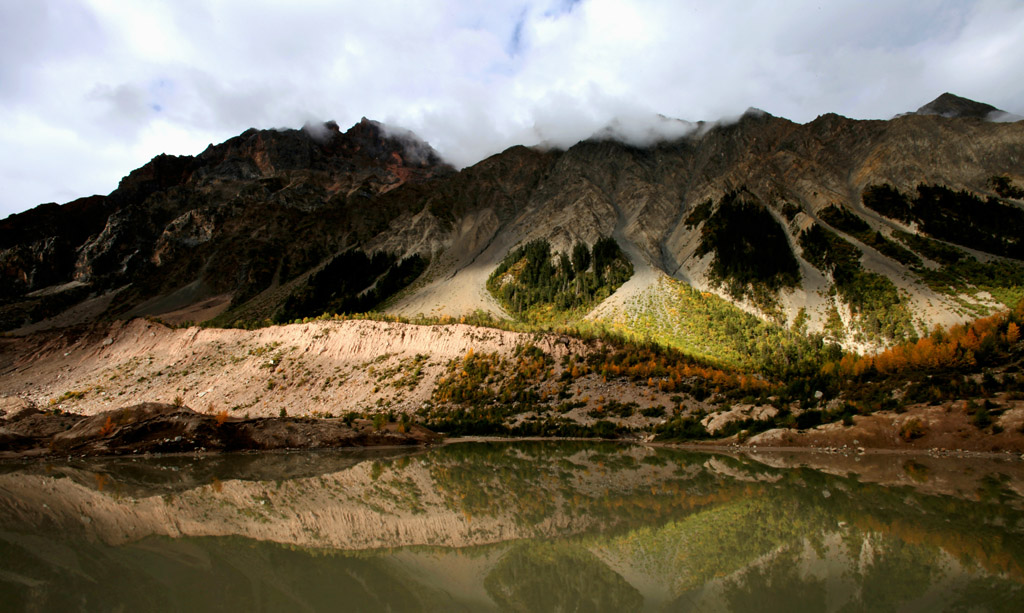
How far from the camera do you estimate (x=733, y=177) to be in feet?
272

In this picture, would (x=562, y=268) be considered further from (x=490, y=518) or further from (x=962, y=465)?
(x=490, y=518)

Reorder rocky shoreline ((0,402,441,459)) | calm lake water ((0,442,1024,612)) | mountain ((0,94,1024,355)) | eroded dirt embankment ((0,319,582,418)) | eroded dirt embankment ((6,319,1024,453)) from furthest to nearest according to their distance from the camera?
mountain ((0,94,1024,355)) < eroded dirt embankment ((0,319,582,418)) < eroded dirt embankment ((6,319,1024,453)) < rocky shoreline ((0,402,441,459)) < calm lake water ((0,442,1024,612))

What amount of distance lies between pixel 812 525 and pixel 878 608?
3897mm

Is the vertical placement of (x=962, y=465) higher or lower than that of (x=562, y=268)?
lower

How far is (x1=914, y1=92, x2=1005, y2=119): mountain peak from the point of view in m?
108

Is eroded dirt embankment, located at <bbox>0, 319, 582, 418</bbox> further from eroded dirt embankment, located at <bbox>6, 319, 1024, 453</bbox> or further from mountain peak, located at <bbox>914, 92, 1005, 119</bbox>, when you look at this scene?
mountain peak, located at <bbox>914, 92, 1005, 119</bbox>

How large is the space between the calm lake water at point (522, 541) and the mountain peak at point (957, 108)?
13372cm

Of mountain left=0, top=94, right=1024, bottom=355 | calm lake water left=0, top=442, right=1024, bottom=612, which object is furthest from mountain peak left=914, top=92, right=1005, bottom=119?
calm lake water left=0, top=442, right=1024, bottom=612

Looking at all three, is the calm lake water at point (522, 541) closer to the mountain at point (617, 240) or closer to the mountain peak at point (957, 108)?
the mountain at point (617, 240)

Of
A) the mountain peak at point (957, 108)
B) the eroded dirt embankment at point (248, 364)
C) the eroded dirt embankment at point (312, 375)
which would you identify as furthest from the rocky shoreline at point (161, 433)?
the mountain peak at point (957, 108)

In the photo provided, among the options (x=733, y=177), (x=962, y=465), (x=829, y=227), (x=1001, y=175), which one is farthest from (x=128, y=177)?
(x=1001, y=175)

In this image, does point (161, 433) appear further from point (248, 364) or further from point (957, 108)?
point (957, 108)

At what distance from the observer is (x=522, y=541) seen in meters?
9.18

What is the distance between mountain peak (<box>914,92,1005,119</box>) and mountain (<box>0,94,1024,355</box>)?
0.48 m
